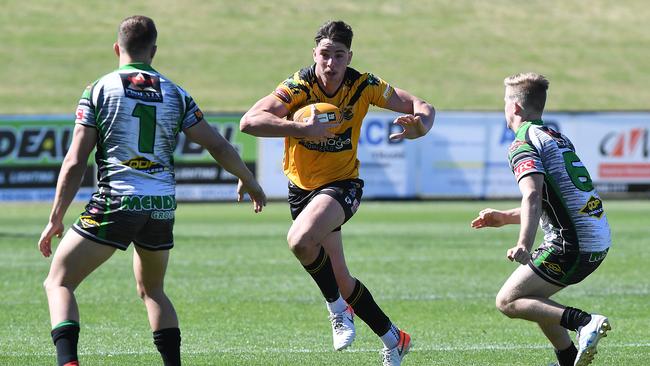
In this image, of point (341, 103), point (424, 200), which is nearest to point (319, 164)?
point (341, 103)

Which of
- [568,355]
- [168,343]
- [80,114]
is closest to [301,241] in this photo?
[168,343]

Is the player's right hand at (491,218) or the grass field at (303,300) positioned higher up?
the player's right hand at (491,218)

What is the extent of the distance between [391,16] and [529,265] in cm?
4418

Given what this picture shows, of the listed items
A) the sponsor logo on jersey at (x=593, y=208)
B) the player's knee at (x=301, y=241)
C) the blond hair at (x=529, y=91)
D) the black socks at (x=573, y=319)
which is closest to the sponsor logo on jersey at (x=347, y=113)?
the player's knee at (x=301, y=241)

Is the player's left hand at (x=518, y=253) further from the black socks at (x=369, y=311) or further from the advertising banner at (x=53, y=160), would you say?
the advertising banner at (x=53, y=160)

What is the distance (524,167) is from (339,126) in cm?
175

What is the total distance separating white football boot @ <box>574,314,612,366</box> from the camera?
6930 millimetres

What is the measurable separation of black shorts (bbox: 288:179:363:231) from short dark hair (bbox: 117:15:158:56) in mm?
2080

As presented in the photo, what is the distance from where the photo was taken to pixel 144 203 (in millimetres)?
6586

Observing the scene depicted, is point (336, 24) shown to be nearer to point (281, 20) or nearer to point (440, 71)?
point (440, 71)

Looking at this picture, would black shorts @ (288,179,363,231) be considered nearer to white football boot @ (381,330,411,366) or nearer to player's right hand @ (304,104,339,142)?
player's right hand @ (304,104,339,142)

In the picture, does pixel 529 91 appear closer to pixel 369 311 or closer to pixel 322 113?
pixel 322 113

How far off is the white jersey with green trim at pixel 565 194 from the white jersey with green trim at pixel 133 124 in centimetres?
206

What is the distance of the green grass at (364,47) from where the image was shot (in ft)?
137
